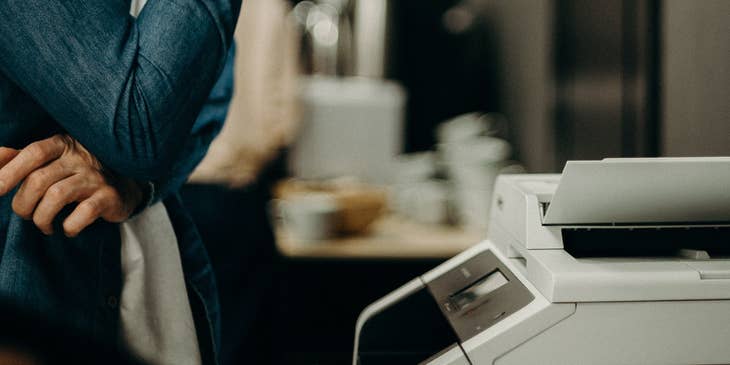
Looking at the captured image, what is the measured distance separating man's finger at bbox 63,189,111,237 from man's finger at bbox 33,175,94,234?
14 mm

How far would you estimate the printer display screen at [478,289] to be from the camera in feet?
2.58

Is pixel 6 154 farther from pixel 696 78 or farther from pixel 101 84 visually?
pixel 696 78

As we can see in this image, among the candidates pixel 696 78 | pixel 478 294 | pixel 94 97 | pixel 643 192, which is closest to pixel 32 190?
pixel 94 97

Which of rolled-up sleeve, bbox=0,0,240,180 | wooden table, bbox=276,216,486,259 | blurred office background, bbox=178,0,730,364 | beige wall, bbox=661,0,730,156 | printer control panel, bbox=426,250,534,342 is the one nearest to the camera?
rolled-up sleeve, bbox=0,0,240,180

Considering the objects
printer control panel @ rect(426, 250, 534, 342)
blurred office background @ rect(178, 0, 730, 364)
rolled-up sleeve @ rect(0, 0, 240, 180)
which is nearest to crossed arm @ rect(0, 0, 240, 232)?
rolled-up sleeve @ rect(0, 0, 240, 180)

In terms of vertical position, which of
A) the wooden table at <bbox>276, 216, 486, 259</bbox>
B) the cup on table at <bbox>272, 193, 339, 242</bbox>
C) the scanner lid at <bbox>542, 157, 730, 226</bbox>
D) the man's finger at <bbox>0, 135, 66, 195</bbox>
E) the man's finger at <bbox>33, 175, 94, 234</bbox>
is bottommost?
the wooden table at <bbox>276, 216, 486, 259</bbox>

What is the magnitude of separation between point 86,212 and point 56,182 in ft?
0.14

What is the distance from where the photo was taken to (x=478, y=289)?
2.71 ft

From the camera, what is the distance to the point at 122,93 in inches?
23.0

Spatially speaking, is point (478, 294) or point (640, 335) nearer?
point (640, 335)

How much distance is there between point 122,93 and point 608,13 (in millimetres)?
1283

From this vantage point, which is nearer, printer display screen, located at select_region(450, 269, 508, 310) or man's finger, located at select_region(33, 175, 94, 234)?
man's finger, located at select_region(33, 175, 94, 234)

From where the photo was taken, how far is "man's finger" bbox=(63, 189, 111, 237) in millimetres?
639

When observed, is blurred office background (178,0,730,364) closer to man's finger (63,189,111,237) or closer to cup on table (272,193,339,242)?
cup on table (272,193,339,242)
